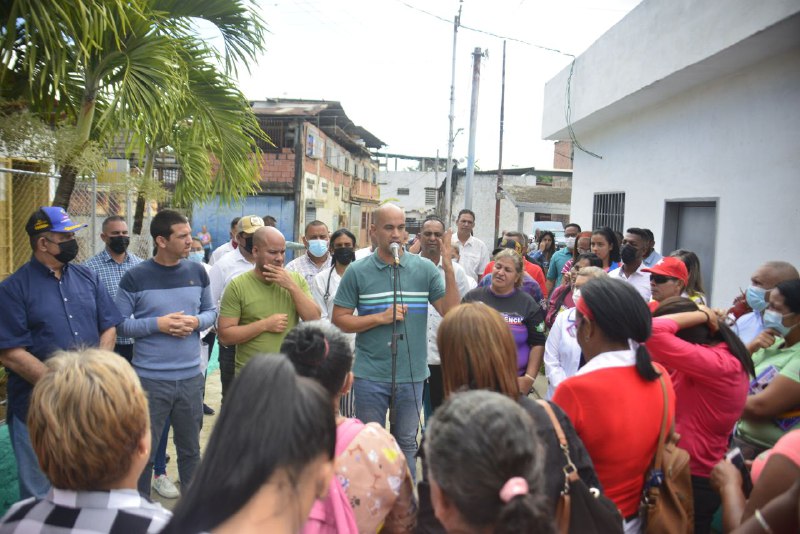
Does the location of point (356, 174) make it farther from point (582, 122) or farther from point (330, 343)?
point (330, 343)

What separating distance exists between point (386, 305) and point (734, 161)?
4825mm

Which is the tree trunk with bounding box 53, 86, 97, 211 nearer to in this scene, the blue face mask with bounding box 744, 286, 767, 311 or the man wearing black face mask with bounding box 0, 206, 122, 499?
the man wearing black face mask with bounding box 0, 206, 122, 499

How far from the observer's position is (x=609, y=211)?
9969mm

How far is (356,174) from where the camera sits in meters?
33.9

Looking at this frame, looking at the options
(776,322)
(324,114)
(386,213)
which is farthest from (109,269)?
(324,114)

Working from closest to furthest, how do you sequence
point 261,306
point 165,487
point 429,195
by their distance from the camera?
point 261,306 < point 165,487 < point 429,195

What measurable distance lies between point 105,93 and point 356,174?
2907 centimetres

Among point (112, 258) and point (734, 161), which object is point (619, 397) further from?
point (734, 161)

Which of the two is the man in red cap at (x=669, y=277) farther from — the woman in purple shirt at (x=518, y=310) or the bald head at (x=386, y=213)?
the bald head at (x=386, y=213)

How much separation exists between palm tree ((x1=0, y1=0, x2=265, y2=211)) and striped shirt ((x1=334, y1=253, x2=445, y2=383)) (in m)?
2.68

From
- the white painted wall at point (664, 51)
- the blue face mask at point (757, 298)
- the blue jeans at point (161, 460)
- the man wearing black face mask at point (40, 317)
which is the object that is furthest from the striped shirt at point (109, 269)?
the white painted wall at point (664, 51)

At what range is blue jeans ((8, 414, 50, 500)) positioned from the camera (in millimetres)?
3160

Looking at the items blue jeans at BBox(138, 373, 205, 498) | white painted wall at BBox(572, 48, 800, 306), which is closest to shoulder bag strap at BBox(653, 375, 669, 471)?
blue jeans at BBox(138, 373, 205, 498)

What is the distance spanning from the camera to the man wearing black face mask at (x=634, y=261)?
5.59 metres
